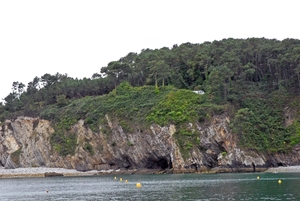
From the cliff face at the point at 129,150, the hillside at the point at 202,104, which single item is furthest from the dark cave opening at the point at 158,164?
the hillside at the point at 202,104

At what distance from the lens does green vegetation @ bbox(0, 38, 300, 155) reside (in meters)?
92.8

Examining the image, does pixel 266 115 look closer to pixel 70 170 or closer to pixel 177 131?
pixel 177 131

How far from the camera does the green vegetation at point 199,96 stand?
304 feet

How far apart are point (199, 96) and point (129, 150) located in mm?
17945

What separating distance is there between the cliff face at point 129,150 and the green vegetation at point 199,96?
4.37 ft

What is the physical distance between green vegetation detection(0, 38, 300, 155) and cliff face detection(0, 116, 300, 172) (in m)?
1.33

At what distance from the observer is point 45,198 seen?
2137 inches

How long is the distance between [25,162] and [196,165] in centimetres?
4598

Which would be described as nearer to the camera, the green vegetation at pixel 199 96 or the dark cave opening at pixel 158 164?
the green vegetation at pixel 199 96

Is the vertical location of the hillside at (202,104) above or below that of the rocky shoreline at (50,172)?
above

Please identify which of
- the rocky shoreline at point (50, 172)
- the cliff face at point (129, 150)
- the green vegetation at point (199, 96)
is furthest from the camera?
the rocky shoreline at point (50, 172)

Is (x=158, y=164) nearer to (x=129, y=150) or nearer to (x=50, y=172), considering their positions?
(x=129, y=150)

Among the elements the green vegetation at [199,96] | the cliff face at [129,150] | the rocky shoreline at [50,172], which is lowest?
the rocky shoreline at [50,172]

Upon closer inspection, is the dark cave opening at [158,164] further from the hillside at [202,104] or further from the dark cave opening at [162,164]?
the hillside at [202,104]
